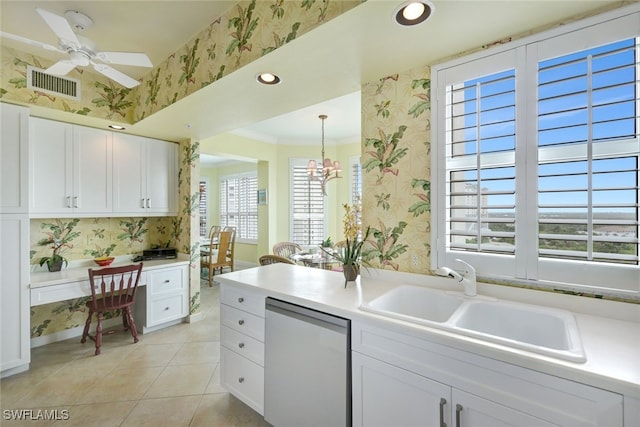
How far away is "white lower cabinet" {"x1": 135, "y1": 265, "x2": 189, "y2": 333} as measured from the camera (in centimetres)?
317

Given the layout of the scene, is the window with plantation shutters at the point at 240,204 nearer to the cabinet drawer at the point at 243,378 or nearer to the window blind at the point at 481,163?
the cabinet drawer at the point at 243,378

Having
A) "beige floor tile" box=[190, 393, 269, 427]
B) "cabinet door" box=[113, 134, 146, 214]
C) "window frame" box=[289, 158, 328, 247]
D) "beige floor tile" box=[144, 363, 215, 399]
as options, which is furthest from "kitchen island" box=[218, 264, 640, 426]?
"window frame" box=[289, 158, 328, 247]

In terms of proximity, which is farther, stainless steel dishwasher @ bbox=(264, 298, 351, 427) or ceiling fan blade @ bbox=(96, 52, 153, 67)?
ceiling fan blade @ bbox=(96, 52, 153, 67)

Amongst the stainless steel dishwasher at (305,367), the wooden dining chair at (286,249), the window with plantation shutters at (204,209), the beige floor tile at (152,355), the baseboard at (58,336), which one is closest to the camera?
the stainless steel dishwasher at (305,367)

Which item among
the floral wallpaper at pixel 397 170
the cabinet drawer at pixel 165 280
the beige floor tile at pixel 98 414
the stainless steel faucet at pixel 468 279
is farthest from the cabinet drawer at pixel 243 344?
the cabinet drawer at pixel 165 280

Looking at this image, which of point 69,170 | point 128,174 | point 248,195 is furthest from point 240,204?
point 69,170

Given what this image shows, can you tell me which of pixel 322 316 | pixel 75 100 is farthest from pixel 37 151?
pixel 322 316

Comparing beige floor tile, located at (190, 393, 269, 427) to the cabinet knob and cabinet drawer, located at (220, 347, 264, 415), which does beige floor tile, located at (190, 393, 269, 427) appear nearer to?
cabinet drawer, located at (220, 347, 264, 415)

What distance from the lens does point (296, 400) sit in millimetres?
1570

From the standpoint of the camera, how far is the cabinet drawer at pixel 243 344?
179 centimetres

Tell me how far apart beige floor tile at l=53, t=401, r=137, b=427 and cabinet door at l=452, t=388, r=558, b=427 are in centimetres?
211

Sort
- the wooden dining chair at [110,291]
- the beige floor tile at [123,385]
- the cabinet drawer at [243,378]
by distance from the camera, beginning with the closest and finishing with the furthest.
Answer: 1. the cabinet drawer at [243,378]
2. the beige floor tile at [123,385]
3. the wooden dining chair at [110,291]

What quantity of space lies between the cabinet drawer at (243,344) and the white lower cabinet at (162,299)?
5.40 feet

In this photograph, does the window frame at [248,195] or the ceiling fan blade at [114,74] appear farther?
the window frame at [248,195]
